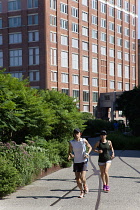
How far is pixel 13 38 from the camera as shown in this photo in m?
74.5

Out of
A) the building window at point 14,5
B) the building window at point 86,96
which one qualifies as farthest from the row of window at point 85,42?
the building window at point 86,96

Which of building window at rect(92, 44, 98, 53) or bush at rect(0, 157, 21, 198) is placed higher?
building window at rect(92, 44, 98, 53)

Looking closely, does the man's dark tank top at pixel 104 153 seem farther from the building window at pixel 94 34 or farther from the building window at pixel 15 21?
the building window at pixel 94 34

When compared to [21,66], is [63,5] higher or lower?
higher

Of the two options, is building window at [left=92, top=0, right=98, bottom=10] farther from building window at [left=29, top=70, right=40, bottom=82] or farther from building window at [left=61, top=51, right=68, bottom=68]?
building window at [left=29, top=70, right=40, bottom=82]

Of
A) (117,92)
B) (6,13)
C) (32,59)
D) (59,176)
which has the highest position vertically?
(6,13)

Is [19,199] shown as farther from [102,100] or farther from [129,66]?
[129,66]

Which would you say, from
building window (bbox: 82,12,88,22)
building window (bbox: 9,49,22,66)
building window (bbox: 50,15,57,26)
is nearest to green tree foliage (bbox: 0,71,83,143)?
building window (bbox: 9,49,22,66)

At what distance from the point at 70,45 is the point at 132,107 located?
30.3m

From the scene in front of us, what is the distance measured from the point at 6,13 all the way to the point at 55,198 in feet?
222

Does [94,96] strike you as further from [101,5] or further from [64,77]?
[101,5]

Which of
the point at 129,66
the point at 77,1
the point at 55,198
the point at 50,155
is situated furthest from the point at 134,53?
the point at 55,198

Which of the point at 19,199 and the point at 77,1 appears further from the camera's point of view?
the point at 77,1

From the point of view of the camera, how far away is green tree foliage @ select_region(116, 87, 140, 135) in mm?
45025
